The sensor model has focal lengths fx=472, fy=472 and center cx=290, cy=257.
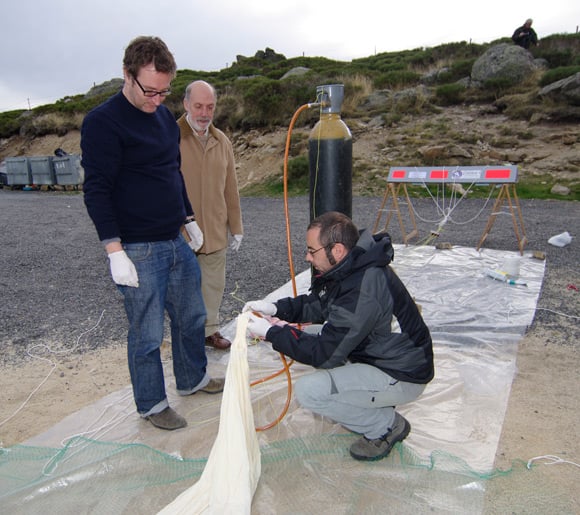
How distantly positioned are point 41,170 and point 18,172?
59.2 inches

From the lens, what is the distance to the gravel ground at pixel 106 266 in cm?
394

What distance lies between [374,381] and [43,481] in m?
1.49

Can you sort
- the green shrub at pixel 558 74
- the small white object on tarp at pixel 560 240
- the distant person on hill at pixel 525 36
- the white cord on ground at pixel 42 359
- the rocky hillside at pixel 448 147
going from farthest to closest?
1. the distant person on hill at pixel 525 36
2. the green shrub at pixel 558 74
3. the rocky hillside at pixel 448 147
4. the small white object on tarp at pixel 560 240
5. the white cord on ground at pixel 42 359

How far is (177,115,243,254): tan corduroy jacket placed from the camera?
3.07m

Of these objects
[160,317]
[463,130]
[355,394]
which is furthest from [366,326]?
[463,130]

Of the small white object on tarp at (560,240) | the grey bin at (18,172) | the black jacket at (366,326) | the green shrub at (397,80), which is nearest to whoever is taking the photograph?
the black jacket at (366,326)

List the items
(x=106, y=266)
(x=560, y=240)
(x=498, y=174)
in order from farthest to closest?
(x=560, y=240)
(x=498, y=174)
(x=106, y=266)

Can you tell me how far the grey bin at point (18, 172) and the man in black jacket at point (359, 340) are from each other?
1802 centimetres

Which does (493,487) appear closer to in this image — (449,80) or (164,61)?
(164,61)

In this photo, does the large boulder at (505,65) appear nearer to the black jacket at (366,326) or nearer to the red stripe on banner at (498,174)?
the red stripe on banner at (498,174)

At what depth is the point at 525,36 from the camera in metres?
18.1

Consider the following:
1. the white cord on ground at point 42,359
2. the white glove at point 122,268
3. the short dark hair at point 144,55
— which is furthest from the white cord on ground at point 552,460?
the white cord on ground at point 42,359

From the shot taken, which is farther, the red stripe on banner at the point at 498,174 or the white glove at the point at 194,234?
the red stripe on banner at the point at 498,174

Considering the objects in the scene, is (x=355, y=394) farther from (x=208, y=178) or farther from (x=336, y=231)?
(x=208, y=178)
